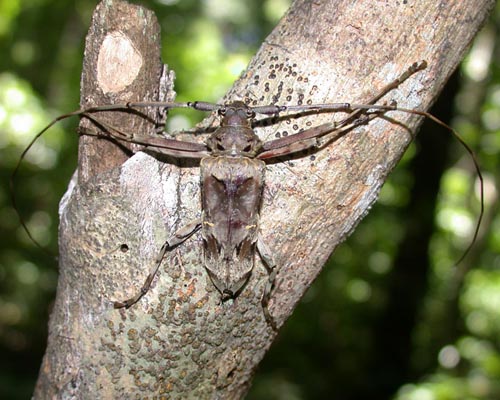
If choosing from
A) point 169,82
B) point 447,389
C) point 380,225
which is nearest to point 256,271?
point 169,82

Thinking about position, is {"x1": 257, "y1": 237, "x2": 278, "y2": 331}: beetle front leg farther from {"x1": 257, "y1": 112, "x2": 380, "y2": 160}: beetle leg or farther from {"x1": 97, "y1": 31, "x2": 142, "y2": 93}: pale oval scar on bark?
{"x1": 97, "y1": 31, "x2": 142, "y2": 93}: pale oval scar on bark

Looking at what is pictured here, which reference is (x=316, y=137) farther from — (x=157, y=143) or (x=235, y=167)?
(x=157, y=143)

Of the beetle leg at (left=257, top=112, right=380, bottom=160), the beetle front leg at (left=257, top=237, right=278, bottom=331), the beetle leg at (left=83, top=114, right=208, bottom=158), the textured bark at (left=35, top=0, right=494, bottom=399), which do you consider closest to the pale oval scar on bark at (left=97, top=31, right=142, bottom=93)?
the textured bark at (left=35, top=0, right=494, bottom=399)

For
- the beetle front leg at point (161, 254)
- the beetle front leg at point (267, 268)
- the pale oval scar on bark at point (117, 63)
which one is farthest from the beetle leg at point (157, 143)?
the beetle front leg at point (267, 268)

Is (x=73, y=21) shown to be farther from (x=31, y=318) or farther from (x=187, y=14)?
→ (x=31, y=318)

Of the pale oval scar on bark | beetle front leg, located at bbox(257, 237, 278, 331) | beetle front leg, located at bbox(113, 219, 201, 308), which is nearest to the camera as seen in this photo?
beetle front leg, located at bbox(113, 219, 201, 308)

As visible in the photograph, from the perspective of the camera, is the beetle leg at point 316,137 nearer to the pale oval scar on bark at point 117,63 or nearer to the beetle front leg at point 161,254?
the beetle front leg at point 161,254
